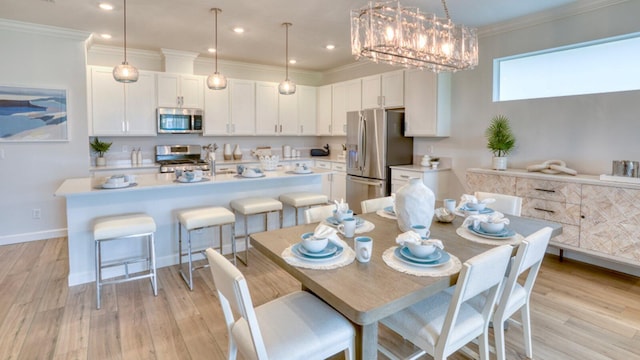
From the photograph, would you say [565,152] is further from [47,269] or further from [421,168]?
[47,269]

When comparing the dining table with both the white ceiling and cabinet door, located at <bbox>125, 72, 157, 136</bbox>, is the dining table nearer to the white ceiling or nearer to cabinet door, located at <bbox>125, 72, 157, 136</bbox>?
the white ceiling

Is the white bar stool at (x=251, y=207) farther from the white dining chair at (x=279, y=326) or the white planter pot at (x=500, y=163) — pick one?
the white planter pot at (x=500, y=163)

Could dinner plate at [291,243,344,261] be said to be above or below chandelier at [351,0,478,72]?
below

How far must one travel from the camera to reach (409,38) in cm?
245

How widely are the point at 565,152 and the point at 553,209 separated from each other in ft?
2.31

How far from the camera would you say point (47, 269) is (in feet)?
11.5

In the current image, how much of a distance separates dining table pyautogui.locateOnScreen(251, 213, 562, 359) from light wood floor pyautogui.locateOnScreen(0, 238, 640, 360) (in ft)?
2.59

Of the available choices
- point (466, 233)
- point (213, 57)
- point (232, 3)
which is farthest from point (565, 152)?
point (213, 57)

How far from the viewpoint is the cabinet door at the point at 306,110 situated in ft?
22.1

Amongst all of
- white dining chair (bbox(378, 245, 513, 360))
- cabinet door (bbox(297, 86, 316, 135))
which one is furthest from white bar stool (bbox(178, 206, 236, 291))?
cabinet door (bbox(297, 86, 316, 135))

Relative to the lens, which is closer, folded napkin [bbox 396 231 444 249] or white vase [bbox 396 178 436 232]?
folded napkin [bbox 396 231 444 249]

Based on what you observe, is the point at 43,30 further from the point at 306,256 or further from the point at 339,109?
the point at 306,256

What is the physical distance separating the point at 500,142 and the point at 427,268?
3.05 m

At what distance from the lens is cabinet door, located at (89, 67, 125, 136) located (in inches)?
193
